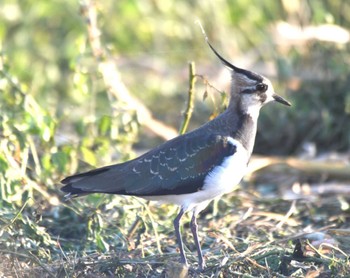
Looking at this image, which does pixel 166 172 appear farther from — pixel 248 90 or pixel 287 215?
pixel 287 215

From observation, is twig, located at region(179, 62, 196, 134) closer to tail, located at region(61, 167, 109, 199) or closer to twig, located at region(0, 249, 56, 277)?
tail, located at region(61, 167, 109, 199)

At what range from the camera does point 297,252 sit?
261 inches

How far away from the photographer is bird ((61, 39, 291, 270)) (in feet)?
22.6

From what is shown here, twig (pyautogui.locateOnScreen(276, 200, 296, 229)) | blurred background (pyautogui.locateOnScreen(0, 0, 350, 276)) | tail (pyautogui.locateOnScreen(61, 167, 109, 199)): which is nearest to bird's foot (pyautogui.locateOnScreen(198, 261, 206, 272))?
blurred background (pyautogui.locateOnScreen(0, 0, 350, 276))

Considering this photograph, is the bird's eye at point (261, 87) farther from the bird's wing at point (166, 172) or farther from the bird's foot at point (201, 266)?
the bird's foot at point (201, 266)

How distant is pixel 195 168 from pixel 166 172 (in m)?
0.22

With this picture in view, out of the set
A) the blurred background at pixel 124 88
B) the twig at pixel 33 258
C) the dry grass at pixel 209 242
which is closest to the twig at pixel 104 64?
the blurred background at pixel 124 88

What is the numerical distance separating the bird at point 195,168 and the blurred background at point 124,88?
393mm

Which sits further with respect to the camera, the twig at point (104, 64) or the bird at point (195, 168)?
the twig at point (104, 64)

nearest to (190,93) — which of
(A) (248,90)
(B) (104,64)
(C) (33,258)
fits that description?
(A) (248,90)

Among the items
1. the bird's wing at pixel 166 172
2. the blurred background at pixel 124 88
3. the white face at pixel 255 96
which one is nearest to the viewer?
the bird's wing at pixel 166 172

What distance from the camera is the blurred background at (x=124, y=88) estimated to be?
773 centimetres

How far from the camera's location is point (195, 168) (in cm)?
702

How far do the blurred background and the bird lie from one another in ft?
1.29
